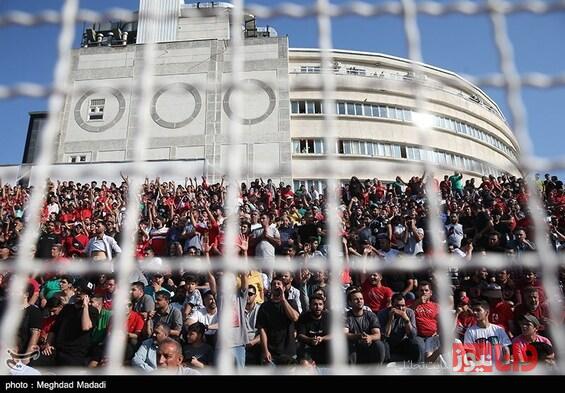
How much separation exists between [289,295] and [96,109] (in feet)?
68.5

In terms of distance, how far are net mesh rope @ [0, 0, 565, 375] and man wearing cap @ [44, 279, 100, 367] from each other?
3098 millimetres

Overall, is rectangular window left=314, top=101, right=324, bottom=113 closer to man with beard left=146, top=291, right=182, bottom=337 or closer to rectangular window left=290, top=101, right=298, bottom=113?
rectangular window left=290, top=101, right=298, bottom=113

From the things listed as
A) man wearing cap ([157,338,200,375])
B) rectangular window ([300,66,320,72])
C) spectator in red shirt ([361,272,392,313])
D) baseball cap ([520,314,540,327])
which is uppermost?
rectangular window ([300,66,320,72])

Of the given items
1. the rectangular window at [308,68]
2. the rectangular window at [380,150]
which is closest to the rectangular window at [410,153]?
the rectangular window at [380,150]

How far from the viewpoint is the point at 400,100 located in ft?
97.0

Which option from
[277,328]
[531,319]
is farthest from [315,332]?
[531,319]

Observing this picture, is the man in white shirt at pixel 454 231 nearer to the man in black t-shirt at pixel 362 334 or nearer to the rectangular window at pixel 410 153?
the man in black t-shirt at pixel 362 334

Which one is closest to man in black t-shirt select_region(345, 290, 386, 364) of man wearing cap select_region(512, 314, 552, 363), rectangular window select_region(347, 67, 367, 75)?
man wearing cap select_region(512, 314, 552, 363)

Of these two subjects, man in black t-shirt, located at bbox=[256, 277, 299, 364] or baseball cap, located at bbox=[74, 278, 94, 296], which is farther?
baseball cap, located at bbox=[74, 278, 94, 296]

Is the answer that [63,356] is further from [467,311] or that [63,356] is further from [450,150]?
[450,150]

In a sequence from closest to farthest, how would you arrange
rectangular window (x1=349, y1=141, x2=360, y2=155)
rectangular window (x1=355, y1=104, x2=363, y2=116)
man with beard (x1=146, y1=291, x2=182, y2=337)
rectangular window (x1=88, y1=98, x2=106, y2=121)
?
1. man with beard (x1=146, y1=291, x2=182, y2=337)
2. rectangular window (x1=88, y1=98, x2=106, y2=121)
3. rectangular window (x1=349, y1=141, x2=360, y2=155)
4. rectangular window (x1=355, y1=104, x2=363, y2=116)

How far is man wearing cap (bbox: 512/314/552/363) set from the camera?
411cm

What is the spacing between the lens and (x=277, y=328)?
452 cm
